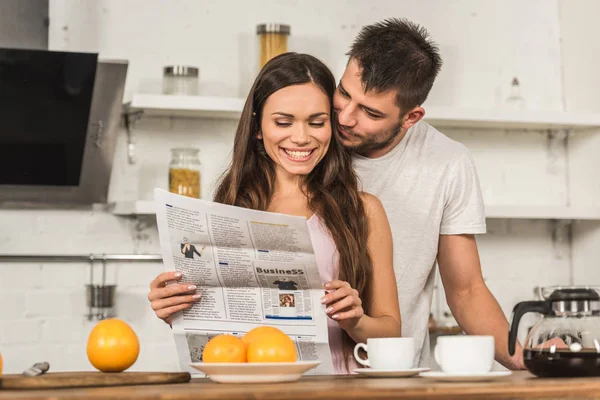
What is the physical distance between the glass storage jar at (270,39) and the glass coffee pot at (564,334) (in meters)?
1.93

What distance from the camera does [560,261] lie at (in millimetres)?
3771

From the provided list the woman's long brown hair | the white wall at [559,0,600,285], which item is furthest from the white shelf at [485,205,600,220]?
the woman's long brown hair

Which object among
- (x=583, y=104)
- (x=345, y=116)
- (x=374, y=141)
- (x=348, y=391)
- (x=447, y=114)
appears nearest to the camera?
(x=348, y=391)

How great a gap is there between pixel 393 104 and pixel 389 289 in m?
0.49

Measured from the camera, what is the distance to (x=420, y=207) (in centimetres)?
229

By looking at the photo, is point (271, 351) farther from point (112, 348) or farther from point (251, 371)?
point (112, 348)

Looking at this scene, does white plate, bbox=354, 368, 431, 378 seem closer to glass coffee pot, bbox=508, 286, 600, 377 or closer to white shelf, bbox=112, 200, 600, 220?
glass coffee pot, bbox=508, 286, 600, 377

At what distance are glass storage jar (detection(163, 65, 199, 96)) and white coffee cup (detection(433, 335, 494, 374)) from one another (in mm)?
1983

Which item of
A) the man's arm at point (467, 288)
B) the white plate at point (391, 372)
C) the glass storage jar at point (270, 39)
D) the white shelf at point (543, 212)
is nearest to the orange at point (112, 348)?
the white plate at point (391, 372)

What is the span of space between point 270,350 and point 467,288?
1090mm

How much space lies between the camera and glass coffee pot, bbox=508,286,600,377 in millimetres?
1405

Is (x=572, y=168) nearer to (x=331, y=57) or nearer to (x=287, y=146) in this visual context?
(x=331, y=57)

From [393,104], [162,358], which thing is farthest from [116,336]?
[162,358]

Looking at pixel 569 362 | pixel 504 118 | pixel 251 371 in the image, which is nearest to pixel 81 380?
pixel 251 371
